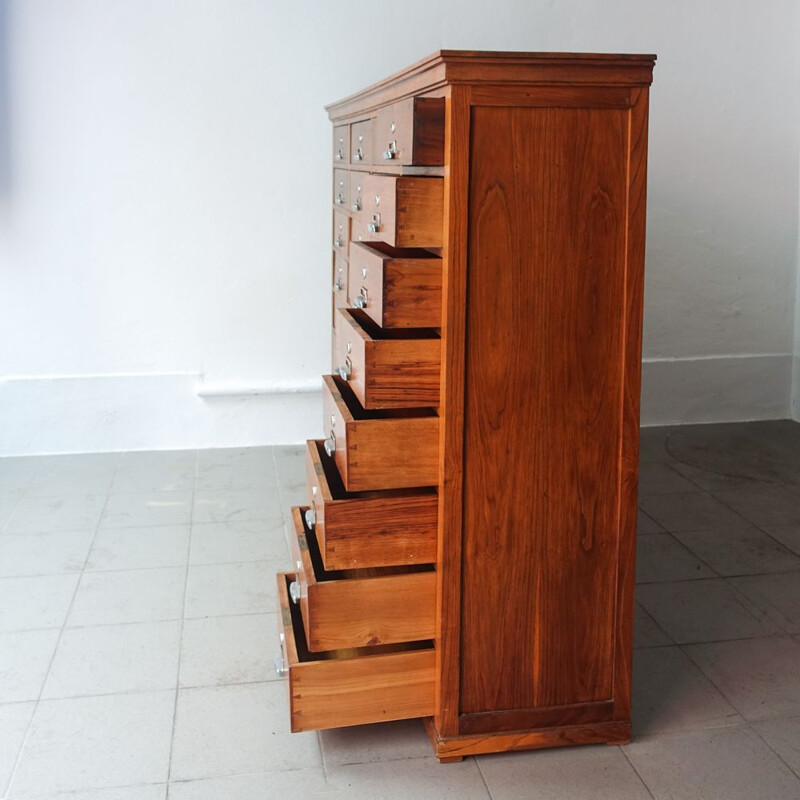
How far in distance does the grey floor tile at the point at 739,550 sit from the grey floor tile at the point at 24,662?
69.4 inches

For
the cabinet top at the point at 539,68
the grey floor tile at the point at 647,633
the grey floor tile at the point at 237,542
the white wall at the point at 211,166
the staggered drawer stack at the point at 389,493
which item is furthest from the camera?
the white wall at the point at 211,166

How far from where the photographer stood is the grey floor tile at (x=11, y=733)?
76.4 inches

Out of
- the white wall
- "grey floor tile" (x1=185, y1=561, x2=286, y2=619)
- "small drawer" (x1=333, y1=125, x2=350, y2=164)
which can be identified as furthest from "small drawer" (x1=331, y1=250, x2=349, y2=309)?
"grey floor tile" (x1=185, y1=561, x2=286, y2=619)

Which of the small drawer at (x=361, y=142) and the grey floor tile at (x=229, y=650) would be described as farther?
the small drawer at (x=361, y=142)

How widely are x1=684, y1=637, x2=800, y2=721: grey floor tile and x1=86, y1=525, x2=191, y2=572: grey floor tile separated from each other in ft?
4.71

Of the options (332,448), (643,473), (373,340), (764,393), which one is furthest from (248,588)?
(764,393)

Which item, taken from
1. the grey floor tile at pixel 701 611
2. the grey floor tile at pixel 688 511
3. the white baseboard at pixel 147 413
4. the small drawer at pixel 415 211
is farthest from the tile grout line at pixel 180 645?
the grey floor tile at pixel 688 511

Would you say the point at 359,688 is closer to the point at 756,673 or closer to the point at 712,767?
the point at 712,767

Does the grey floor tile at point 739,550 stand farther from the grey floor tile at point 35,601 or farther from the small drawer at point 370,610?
the grey floor tile at point 35,601

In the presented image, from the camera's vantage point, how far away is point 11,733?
206 centimetres

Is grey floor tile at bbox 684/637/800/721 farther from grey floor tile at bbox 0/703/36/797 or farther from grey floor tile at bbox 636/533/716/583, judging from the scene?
grey floor tile at bbox 0/703/36/797

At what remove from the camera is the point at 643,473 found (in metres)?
3.76

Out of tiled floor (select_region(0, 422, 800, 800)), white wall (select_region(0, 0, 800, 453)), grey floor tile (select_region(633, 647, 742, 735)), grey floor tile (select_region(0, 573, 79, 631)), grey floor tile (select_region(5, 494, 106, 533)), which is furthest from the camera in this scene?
white wall (select_region(0, 0, 800, 453))

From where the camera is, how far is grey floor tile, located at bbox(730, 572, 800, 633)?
260cm
